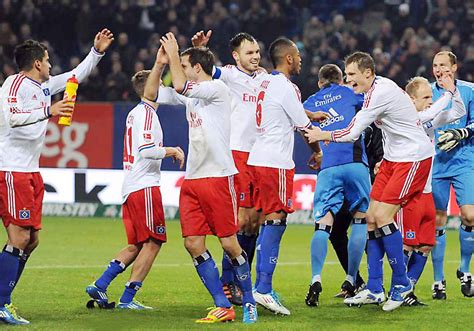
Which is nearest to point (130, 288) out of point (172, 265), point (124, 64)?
point (172, 265)

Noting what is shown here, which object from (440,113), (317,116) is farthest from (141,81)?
(440,113)

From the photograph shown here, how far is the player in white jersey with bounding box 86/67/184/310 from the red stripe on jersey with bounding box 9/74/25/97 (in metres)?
1.27

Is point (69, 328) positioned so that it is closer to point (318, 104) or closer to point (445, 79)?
point (318, 104)

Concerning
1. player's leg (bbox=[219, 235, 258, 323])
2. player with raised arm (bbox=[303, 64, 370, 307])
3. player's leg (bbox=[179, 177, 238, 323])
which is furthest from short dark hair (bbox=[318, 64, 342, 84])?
player's leg (bbox=[219, 235, 258, 323])

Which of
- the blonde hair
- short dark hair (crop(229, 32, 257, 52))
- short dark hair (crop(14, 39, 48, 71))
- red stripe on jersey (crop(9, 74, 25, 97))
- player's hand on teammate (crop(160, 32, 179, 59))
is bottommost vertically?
red stripe on jersey (crop(9, 74, 25, 97))

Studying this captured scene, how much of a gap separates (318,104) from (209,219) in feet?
7.70

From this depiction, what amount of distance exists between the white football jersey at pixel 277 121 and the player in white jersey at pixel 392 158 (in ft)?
1.55

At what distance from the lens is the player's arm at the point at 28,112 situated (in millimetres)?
8844

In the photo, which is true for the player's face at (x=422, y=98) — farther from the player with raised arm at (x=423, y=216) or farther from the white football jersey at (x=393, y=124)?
A: the white football jersey at (x=393, y=124)

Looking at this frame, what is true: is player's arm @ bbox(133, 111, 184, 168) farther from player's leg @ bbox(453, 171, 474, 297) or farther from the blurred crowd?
the blurred crowd

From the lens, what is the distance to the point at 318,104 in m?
11.0

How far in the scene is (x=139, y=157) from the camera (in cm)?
1016

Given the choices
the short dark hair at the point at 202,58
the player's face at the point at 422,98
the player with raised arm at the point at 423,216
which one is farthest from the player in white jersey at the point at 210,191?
the player's face at the point at 422,98

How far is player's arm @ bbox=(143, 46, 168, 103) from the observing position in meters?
9.31
